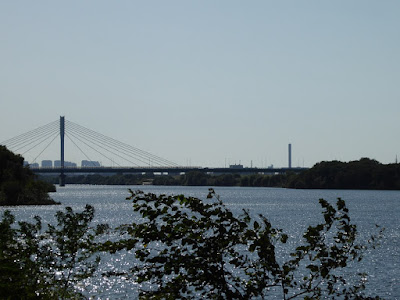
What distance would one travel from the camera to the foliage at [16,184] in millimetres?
84438

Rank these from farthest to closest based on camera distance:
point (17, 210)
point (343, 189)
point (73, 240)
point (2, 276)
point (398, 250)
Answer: point (343, 189) < point (17, 210) < point (398, 250) < point (73, 240) < point (2, 276)

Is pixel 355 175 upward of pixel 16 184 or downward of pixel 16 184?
upward

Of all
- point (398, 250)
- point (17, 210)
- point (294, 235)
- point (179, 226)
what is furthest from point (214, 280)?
point (17, 210)

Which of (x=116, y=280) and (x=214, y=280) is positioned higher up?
(x=214, y=280)

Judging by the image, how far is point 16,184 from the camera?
84562mm

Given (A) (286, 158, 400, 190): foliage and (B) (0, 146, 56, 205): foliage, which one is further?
(A) (286, 158, 400, 190): foliage

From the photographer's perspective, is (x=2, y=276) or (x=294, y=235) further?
(x=294, y=235)

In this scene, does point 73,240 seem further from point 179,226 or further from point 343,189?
point 343,189

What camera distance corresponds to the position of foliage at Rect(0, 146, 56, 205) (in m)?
84.4

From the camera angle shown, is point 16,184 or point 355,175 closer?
point 16,184

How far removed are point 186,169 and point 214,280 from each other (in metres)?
175

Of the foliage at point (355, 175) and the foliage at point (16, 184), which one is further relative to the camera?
the foliage at point (355, 175)

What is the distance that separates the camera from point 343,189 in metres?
178

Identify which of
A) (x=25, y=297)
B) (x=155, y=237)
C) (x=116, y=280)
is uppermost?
(x=155, y=237)
